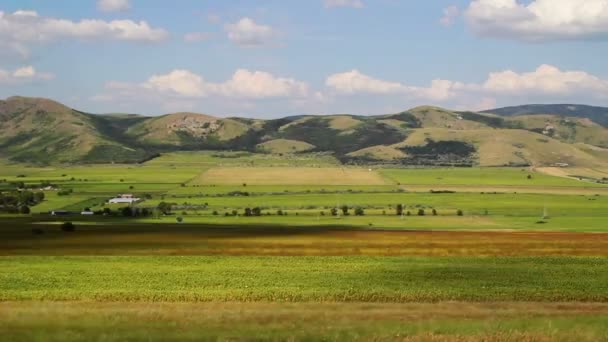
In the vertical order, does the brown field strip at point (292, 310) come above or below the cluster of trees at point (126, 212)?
above

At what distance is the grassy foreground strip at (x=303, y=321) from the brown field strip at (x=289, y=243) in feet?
91.3

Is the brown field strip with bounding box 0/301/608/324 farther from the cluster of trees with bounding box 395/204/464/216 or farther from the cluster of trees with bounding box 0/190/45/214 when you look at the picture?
the cluster of trees with bounding box 0/190/45/214

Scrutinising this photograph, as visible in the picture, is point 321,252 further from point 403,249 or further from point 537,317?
point 537,317

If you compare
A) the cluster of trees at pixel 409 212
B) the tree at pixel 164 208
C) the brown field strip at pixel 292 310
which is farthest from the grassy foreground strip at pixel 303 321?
the tree at pixel 164 208

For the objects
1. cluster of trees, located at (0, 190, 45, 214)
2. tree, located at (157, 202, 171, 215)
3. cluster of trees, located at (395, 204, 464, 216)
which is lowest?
cluster of trees, located at (395, 204, 464, 216)

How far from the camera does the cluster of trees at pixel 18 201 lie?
163475 mm

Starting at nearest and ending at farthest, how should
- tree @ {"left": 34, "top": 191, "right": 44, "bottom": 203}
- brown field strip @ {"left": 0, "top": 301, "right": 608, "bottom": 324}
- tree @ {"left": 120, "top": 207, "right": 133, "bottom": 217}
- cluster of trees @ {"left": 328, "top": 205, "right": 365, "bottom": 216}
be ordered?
brown field strip @ {"left": 0, "top": 301, "right": 608, "bottom": 324}, tree @ {"left": 120, "top": 207, "right": 133, "bottom": 217}, cluster of trees @ {"left": 328, "top": 205, "right": 365, "bottom": 216}, tree @ {"left": 34, "top": 191, "right": 44, "bottom": 203}

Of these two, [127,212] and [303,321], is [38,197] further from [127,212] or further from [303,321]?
[303,321]

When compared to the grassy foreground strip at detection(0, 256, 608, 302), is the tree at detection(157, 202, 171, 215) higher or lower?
lower

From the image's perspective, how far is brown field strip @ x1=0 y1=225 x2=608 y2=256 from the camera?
7350 cm

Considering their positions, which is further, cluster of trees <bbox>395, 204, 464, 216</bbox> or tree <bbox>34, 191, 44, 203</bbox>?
tree <bbox>34, 191, 44, 203</bbox>

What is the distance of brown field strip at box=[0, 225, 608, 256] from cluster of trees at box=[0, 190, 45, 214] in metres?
70.1

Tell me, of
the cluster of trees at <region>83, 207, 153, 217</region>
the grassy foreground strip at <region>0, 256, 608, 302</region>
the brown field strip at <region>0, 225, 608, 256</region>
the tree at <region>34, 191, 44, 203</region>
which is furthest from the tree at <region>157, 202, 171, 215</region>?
the grassy foreground strip at <region>0, 256, 608, 302</region>

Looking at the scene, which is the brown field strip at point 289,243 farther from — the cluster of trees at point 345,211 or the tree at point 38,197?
the tree at point 38,197
